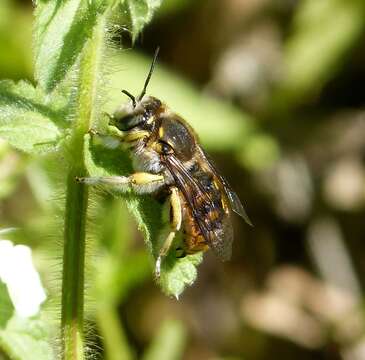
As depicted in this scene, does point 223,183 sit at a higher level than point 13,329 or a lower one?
higher

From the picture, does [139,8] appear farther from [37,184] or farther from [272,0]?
[272,0]

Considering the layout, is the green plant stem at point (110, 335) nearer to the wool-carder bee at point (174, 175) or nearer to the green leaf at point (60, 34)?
the wool-carder bee at point (174, 175)

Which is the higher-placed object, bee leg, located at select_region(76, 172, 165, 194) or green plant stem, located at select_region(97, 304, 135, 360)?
bee leg, located at select_region(76, 172, 165, 194)

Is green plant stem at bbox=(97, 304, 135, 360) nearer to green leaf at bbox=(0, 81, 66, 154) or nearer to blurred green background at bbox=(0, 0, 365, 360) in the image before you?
blurred green background at bbox=(0, 0, 365, 360)

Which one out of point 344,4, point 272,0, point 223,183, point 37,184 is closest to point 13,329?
point 223,183

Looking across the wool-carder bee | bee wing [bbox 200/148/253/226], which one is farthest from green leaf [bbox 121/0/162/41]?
bee wing [bbox 200/148/253/226]
